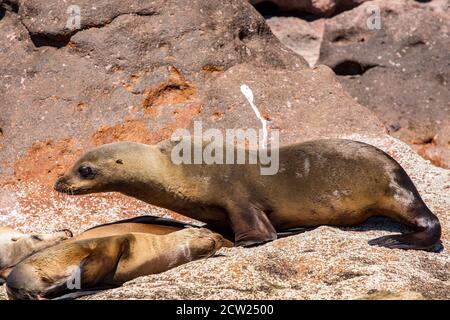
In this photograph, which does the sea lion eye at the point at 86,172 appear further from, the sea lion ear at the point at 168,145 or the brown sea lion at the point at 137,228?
the sea lion ear at the point at 168,145

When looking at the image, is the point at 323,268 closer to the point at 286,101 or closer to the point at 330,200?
the point at 330,200

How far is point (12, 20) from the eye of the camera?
9.48 metres

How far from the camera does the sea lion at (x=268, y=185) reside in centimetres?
669

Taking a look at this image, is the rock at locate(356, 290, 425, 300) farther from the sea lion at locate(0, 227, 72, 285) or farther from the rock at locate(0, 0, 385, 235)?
the rock at locate(0, 0, 385, 235)

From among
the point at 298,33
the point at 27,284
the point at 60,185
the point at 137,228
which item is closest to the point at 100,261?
the point at 27,284

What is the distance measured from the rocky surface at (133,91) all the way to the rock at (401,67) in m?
1.31

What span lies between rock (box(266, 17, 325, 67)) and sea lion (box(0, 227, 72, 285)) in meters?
6.20

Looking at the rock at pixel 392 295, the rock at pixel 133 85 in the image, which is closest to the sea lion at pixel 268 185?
the rock at pixel 133 85

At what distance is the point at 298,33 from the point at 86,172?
20.0ft

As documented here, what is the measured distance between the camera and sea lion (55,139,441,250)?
669 cm

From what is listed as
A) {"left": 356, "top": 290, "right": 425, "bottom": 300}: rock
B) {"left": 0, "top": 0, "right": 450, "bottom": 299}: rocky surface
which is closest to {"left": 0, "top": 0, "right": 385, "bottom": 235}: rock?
{"left": 0, "top": 0, "right": 450, "bottom": 299}: rocky surface

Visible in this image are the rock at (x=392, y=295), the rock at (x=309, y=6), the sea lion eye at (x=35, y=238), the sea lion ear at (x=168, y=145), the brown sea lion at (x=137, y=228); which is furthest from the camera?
the rock at (x=309, y=6)
